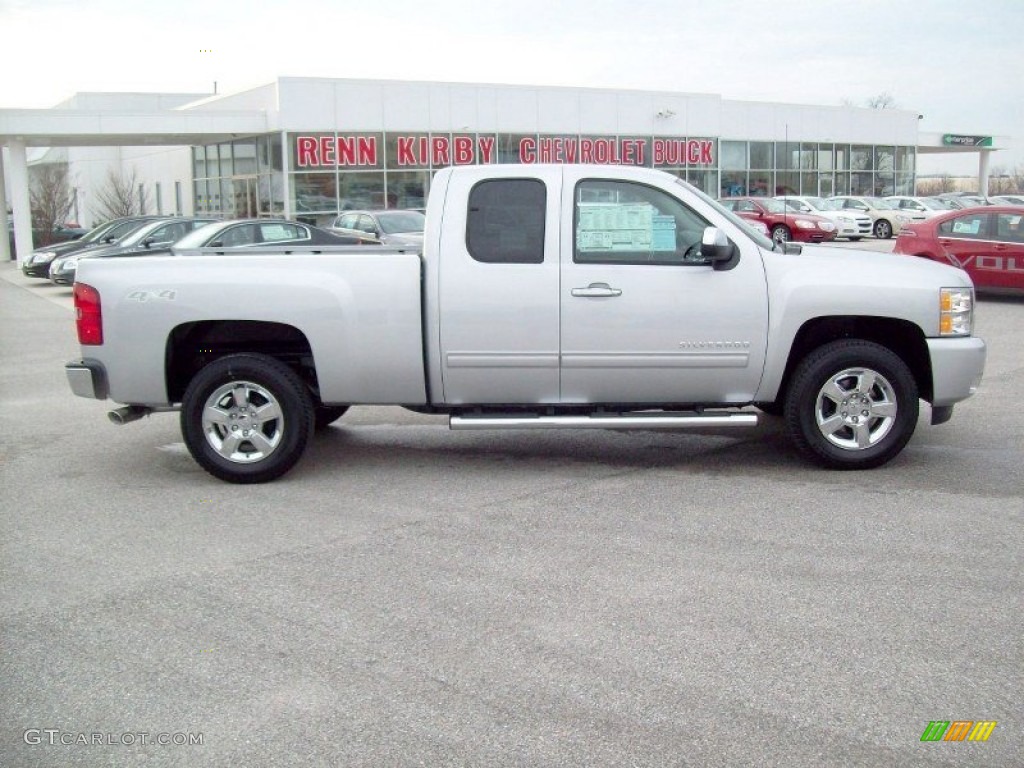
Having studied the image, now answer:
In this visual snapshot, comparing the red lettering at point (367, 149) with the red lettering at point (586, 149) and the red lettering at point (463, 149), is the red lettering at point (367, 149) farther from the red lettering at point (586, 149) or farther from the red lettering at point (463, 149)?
the red lettering at point (586, 149)

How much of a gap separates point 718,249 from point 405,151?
34.3 meters

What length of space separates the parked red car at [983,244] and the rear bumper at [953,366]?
11186 millimetres

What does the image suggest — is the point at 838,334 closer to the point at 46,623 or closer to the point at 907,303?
the point at 907,303

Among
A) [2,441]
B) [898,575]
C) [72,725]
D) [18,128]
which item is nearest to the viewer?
[72,725]

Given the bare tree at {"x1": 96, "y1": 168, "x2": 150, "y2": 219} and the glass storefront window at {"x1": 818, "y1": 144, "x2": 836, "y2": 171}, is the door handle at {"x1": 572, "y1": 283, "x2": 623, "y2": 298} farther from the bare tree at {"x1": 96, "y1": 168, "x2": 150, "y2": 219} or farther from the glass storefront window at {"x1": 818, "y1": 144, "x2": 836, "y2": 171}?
the glass storefront window at {"x1": 818, "y1": 144, "x2": 836, "y2": 171}

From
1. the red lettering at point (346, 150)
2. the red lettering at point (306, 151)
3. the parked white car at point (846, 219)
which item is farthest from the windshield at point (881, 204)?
the red lettering at point (306, 151)

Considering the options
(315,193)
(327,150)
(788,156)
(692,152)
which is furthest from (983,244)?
(788,156)

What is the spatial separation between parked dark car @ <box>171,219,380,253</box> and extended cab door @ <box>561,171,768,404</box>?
1145 cm

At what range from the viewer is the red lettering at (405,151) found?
39.7 metres

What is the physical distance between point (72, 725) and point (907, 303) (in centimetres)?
543

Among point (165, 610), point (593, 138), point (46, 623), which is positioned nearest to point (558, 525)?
point (165, 610)

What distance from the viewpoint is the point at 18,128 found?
3578 cm

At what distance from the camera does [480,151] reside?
41.5m

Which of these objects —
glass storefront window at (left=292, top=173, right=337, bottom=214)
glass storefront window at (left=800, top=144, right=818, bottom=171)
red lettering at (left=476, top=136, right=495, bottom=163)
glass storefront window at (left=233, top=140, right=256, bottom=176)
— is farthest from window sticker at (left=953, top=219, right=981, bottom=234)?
glass storefront window at (left=800, top=144, right=818, bottom=171)
